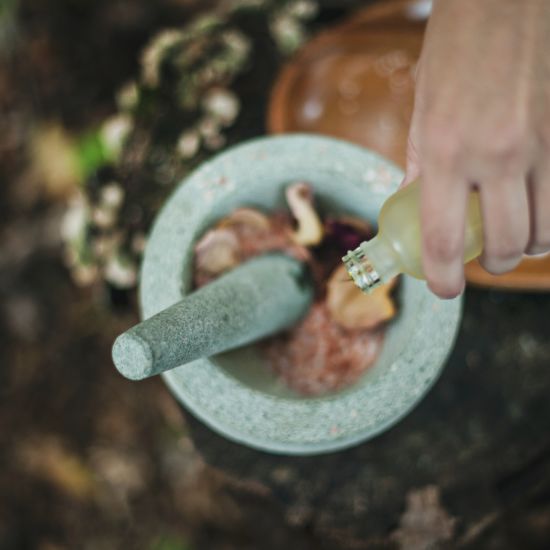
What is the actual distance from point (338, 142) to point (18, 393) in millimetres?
1066

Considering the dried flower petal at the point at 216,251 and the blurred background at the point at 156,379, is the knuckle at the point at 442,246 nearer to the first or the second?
the dried flower petal at the point at 216,251

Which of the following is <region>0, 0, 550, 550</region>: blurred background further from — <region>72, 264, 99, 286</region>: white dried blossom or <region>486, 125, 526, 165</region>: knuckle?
<region>486, 125, 526, 165</region>: knuckle

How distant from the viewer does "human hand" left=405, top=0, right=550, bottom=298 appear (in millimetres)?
566

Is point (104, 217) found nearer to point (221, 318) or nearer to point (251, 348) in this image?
point (251, 348)

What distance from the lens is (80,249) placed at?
129 cm

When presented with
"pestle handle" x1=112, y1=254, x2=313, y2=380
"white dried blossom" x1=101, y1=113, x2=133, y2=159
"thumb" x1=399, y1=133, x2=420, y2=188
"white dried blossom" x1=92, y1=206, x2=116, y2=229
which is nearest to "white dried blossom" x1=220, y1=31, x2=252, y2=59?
"white dried blossom" x1=101, y1=113, x2=133, y2=159

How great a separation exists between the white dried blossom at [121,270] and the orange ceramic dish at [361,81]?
0.34 metres

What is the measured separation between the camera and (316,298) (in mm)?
939

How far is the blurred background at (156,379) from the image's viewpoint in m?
1.05

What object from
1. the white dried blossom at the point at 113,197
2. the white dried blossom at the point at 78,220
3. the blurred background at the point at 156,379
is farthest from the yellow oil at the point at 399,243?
the white dried blossom at the point at 78,220

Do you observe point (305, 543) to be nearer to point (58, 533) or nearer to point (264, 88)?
point (58, 533)

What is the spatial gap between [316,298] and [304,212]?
0.14m

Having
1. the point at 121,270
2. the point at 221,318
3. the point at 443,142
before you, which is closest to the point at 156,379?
the point at 121,270

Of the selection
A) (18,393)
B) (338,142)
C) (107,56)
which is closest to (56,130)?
(107,56)
